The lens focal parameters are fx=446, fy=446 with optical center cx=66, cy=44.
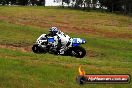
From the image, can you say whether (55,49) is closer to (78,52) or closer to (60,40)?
(60,40)

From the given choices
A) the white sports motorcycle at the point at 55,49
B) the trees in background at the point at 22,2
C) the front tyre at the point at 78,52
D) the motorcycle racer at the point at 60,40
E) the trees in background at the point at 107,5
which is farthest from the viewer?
the trees in background at the point at 22,2

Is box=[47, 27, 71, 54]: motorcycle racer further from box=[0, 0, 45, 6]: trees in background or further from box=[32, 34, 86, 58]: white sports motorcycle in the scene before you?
box=[0, 0, 45, 6]: trees in background

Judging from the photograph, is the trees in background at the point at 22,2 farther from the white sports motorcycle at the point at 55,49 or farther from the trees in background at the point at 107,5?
the white sports motorcycle at the point at 55,49

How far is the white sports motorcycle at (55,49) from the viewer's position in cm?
2712

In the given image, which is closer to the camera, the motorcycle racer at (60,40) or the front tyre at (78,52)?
the front tyre at (78,52)

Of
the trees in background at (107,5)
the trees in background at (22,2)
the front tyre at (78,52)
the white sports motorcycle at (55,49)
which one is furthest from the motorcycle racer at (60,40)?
the trees in background at (22,2)

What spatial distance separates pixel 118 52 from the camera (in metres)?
35.1

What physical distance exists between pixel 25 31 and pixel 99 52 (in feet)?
43.3

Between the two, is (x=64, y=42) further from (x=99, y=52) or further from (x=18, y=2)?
(x=18, y=2)

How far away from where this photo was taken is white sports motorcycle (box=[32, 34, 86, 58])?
27125 millimetres

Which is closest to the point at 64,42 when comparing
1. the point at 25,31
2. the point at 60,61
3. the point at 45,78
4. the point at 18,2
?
the point at 60,61

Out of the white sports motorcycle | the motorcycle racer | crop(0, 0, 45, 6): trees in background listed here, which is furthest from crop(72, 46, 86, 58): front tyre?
crop(0, 0, 45, 6): trees in background

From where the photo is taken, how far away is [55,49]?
91.8ft

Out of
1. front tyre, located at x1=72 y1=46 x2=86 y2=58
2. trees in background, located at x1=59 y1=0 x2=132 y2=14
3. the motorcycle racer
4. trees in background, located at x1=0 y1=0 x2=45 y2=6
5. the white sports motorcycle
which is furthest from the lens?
trees in background, located at x1=0 y1=0 x2=45 y2=6
